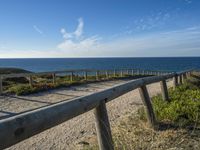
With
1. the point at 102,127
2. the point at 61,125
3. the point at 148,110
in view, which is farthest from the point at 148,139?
the point at 61,125

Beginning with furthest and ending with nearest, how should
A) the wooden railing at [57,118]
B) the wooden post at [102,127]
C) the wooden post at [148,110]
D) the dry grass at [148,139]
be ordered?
the wooden post at [148,110] → the dry grass at [148,139] → the wooden post at [102,127] → the wooden railing at [57,118]

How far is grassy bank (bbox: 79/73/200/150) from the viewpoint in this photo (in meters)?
5.24

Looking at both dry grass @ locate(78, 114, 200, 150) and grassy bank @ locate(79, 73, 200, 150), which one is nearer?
dry grass @ locate(78, 114, 200, 150)

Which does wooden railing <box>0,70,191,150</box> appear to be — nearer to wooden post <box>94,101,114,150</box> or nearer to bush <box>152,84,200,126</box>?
wooden post <box>94,101,114,150</box>

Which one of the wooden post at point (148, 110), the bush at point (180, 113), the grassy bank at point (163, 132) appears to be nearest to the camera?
the grassy bank at point (163, 132)

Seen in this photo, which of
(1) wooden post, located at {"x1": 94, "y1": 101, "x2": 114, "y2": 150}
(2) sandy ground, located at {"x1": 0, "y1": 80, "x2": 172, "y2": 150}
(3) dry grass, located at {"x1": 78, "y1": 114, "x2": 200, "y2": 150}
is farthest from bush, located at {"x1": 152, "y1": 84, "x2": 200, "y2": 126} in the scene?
(1) wooden post, located at {"x1": 94, "y1": 101, "x2": 114, "y2": 150}

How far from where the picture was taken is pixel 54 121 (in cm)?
304

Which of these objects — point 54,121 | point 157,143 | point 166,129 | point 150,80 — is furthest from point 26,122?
point 150,80

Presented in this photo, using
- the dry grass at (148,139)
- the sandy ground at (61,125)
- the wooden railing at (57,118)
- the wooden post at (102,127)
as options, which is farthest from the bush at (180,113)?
the wooden post at (102,127)

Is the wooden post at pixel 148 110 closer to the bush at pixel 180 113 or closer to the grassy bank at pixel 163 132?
the grassy bank at pixel 163 132

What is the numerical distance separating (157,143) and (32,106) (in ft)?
22.2

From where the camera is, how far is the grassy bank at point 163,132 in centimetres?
524

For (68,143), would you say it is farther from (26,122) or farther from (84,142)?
(26,122)

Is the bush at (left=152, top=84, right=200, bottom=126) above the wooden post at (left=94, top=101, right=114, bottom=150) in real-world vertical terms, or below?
below
